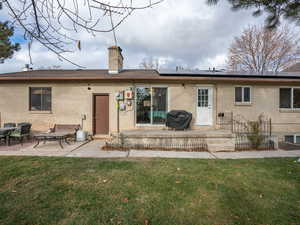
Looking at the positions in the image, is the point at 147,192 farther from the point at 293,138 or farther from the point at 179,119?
the point at 293,138

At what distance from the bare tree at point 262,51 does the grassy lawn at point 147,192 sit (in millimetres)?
20726

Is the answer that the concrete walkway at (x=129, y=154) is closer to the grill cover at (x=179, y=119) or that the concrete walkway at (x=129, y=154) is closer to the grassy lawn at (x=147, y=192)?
the grassy lawn at (x=147, y=192)

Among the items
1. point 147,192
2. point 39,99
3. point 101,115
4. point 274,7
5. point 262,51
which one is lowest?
point 147,192

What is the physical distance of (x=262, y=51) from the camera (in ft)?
63.8

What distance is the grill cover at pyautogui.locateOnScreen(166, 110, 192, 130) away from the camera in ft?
24.2

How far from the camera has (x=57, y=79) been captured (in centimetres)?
789

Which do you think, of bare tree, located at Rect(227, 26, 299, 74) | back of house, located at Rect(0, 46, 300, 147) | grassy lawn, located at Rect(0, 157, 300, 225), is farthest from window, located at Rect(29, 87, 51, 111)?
bare tree, located at Rect(227, 26, 299, 74)

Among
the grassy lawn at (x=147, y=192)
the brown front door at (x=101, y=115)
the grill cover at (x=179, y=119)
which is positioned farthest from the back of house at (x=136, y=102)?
the grassy lawn at (x=147, y=192)

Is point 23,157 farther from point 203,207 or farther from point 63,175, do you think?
point 203,207

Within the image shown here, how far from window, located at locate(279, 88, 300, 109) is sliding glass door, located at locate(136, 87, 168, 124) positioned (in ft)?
22.6

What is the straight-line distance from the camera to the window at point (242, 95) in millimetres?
8344

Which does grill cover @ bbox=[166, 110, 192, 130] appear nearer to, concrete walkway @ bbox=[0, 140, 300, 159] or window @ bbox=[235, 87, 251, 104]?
concrete walkway @ bbox=[0, 140, 300, 159]

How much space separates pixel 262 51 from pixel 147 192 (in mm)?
24506

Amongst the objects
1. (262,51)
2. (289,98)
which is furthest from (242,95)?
(262,51)
